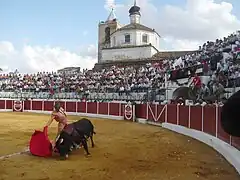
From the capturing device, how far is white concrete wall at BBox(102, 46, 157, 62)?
46.8 metres

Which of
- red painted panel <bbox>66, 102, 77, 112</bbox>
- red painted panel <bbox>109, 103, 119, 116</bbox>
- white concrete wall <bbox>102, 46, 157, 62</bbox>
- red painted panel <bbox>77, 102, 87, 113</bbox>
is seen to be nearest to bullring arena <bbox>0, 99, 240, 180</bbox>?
red painted panel <bbox>109, 103, 119, 116</bbox>

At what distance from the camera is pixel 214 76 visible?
569 inches

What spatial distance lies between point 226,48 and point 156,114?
472 centimetres

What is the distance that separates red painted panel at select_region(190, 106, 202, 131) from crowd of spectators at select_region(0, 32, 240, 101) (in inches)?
74.4

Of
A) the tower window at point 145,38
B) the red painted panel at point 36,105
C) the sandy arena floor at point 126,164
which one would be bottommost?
the sandy arena floor at point 126,164

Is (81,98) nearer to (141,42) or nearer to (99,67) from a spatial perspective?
(99,67)

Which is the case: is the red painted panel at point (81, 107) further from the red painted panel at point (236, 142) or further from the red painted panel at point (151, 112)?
the red painted panel at point (236, 142)

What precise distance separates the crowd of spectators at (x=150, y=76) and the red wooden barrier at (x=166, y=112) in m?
1.88

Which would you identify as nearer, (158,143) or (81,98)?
(158,143)

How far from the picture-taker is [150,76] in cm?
2627

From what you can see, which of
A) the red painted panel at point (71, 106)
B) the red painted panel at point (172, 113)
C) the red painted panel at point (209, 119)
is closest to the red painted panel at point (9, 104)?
the red painted panel at point (71, 106)

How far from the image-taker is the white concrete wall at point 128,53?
46750 mm

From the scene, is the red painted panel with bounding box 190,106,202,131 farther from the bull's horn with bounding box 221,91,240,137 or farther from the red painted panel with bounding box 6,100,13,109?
the red painted panel with bounding box 6,100,13,109

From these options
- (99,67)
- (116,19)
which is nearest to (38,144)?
(99,67)
